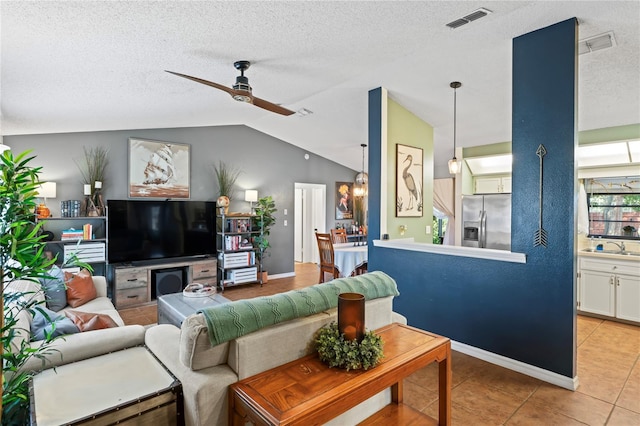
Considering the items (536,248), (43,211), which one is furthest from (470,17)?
(43,211)

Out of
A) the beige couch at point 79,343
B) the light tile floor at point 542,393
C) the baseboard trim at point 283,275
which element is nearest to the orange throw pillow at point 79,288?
the beige couch at point 79,343

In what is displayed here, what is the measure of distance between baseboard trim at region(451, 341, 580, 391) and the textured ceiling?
2.74 meters

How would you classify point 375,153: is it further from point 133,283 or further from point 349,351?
point 133,283

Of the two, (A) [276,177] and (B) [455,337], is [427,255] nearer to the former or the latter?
(B) [455,337]

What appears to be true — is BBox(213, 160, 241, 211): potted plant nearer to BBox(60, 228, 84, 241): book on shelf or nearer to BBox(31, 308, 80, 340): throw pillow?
BBox(60, 228, 84, 241): book on shelf

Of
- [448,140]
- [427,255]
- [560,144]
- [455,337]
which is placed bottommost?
[455,337]

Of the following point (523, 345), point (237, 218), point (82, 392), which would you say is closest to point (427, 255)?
point (523, 345)

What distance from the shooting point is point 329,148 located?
701 cm

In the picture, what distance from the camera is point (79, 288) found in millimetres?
3424

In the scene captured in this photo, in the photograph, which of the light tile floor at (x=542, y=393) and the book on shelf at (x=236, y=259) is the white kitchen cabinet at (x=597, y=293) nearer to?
the light tile floor at (x=542, y=393)

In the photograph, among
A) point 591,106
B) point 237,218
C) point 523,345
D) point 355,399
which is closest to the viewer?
point 355,399

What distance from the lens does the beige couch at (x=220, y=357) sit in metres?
1.40

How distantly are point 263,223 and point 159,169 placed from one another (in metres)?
1.97

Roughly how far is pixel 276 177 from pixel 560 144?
503cm
